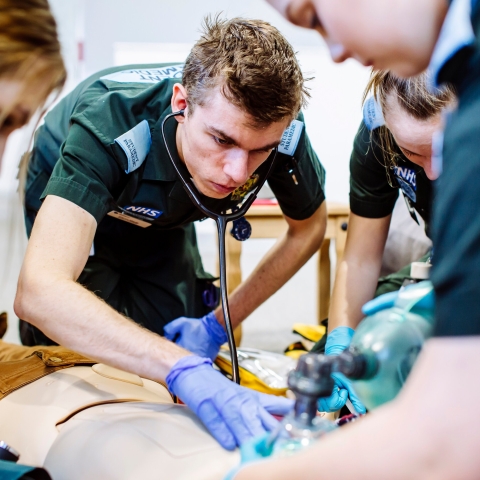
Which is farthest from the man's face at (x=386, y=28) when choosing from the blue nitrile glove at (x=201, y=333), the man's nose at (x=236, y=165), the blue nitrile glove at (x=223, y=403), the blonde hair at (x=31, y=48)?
the blue nitrile glove at (x=201, y=333)

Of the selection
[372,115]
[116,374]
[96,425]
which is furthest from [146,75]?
[96,425]

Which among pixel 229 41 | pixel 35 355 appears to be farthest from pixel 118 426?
pixel 229 41

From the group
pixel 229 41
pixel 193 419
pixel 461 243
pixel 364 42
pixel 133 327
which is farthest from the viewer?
pixel 229 41

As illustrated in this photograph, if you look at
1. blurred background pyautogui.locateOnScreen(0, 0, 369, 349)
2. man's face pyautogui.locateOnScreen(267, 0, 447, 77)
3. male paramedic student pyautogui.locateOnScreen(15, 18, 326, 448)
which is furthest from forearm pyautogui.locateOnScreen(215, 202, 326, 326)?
blurred background pyautogui.locateOnScreen(0, 0, 369, 349)

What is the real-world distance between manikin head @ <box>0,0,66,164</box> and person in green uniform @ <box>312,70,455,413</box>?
0.70 metres

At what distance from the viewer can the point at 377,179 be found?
5.33 ft

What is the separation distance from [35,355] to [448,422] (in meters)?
1.04

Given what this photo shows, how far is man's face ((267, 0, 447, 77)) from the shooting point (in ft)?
1.86

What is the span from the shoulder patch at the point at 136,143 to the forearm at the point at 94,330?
35 cm

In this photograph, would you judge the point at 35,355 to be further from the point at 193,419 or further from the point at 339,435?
the point at 339,435

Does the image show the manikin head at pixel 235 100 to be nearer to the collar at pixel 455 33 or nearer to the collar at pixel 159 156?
the collar at pixel 159 156

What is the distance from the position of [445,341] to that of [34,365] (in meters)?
1.00

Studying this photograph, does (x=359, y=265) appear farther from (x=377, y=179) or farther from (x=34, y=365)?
(x=34, y=365)

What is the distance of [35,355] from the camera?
131 cm
